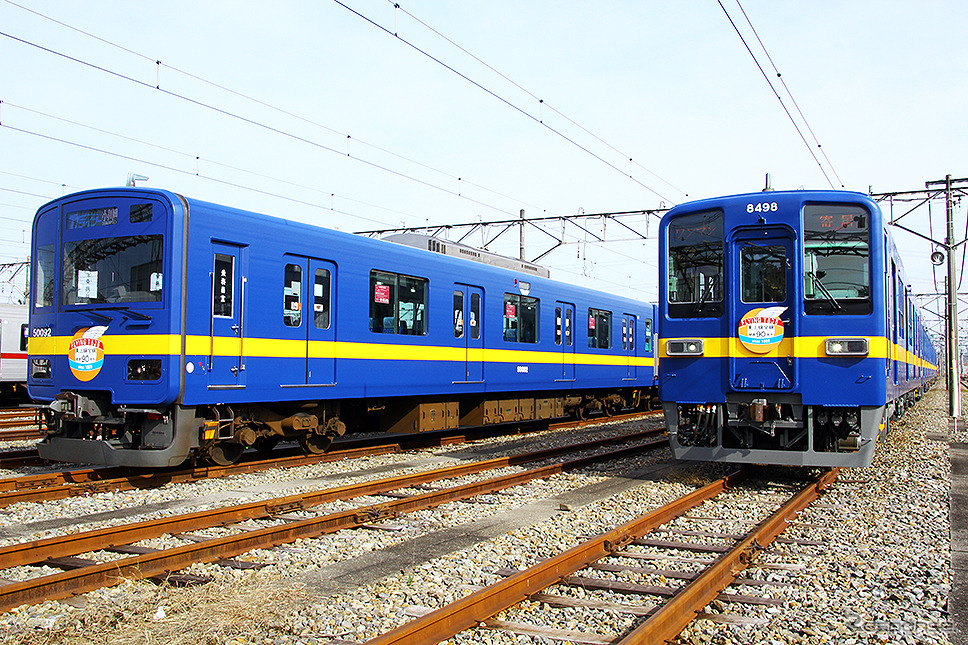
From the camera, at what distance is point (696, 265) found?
29.8 ft

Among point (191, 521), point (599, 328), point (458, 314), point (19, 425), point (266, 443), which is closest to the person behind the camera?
point (191, 521)

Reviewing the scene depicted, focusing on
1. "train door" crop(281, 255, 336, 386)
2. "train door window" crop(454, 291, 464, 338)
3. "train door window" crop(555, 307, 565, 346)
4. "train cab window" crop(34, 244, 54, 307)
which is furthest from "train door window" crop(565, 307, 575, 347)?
"train cab window" crop(34, 244, 54, 307)

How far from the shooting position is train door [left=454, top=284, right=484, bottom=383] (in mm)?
13414

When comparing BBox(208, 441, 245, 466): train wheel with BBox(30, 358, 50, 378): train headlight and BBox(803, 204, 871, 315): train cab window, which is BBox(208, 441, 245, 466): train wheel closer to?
BBox(30, 358, 50, 378): train headlight

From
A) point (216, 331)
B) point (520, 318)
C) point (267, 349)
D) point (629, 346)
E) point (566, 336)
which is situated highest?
point (520, 318)

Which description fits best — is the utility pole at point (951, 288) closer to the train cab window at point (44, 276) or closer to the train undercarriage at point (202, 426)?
the train undercarriage at point (202, 426)

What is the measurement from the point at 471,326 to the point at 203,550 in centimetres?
861

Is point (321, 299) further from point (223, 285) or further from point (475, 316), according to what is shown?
point (475, 316)

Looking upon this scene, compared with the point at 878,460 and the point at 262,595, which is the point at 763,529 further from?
the point at 878,460

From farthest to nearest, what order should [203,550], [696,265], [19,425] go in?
1. [19,425]
2. [696,265]
3. [203,550]

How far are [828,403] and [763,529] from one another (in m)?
2.46

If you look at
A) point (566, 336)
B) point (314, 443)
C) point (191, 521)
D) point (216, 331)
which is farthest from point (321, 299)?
point (566, 336)

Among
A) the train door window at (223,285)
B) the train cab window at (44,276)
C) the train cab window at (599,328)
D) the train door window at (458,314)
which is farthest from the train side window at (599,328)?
the train cab window at (44,276)

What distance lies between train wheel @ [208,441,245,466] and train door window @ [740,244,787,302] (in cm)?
616
